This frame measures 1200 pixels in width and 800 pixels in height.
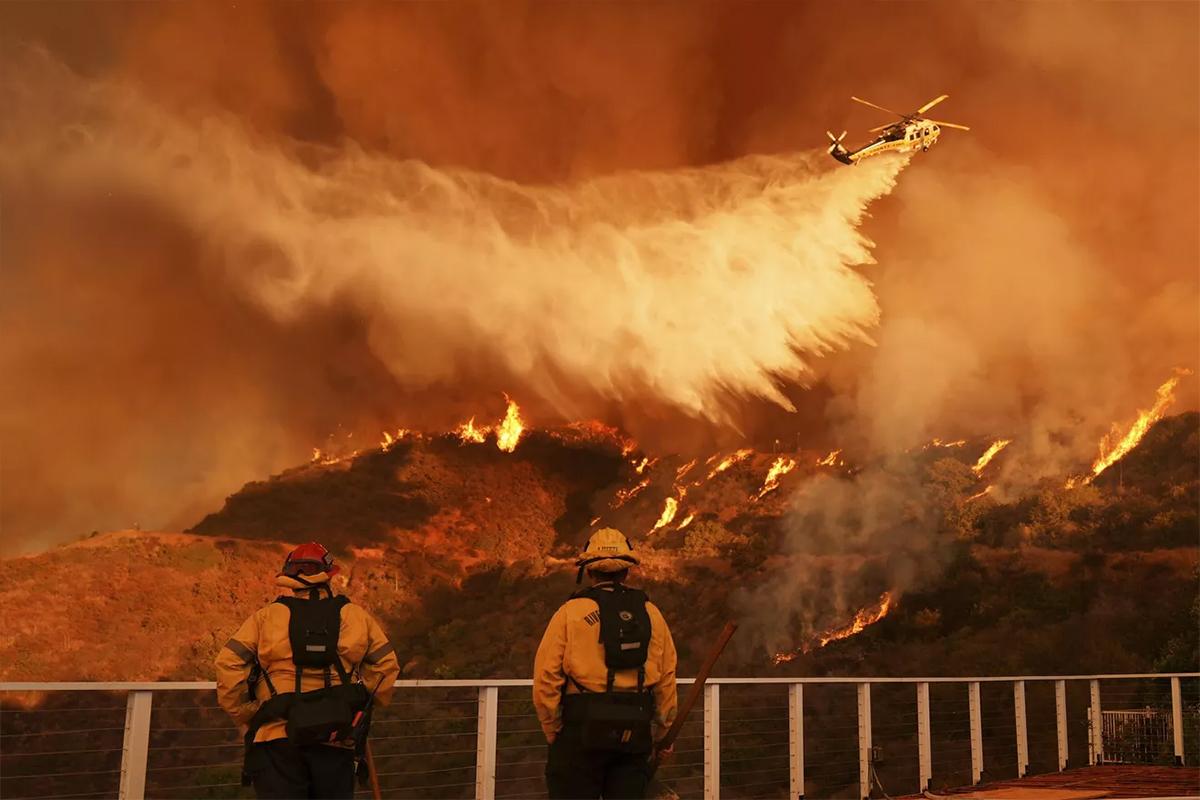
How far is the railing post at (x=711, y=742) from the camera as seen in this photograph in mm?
8016

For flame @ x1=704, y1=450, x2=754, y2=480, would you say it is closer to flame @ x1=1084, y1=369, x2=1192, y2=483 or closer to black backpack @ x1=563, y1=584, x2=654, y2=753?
flame @ x1=1084, y1=369, x2=1192, y2=483

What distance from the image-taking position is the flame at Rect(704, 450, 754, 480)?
22141mm

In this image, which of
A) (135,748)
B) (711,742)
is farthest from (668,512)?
(135,748)

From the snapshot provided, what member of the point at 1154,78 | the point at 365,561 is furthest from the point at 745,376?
the point at 1154,78

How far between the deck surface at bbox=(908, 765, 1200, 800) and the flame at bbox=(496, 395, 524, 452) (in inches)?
455

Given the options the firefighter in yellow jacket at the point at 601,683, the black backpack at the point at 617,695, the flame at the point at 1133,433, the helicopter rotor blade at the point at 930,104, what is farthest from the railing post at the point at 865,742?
the flame at the point at 1133,433

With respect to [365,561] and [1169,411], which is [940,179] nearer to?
[1169,411]

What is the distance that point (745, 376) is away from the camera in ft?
73.3

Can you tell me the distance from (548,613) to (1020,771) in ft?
34.5

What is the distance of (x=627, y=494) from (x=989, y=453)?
685cm

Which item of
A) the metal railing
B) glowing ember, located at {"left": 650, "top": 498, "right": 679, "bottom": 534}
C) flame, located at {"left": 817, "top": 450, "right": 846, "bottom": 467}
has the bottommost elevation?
the metal railing

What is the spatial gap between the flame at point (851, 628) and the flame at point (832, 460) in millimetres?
2582

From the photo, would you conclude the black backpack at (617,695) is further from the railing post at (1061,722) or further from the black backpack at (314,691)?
the railing post at (1061,722)

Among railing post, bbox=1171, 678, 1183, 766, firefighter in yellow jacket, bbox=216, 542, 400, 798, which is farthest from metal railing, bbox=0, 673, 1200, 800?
firefighter in yellow jacket, bbox=216, 542, 400, 798
